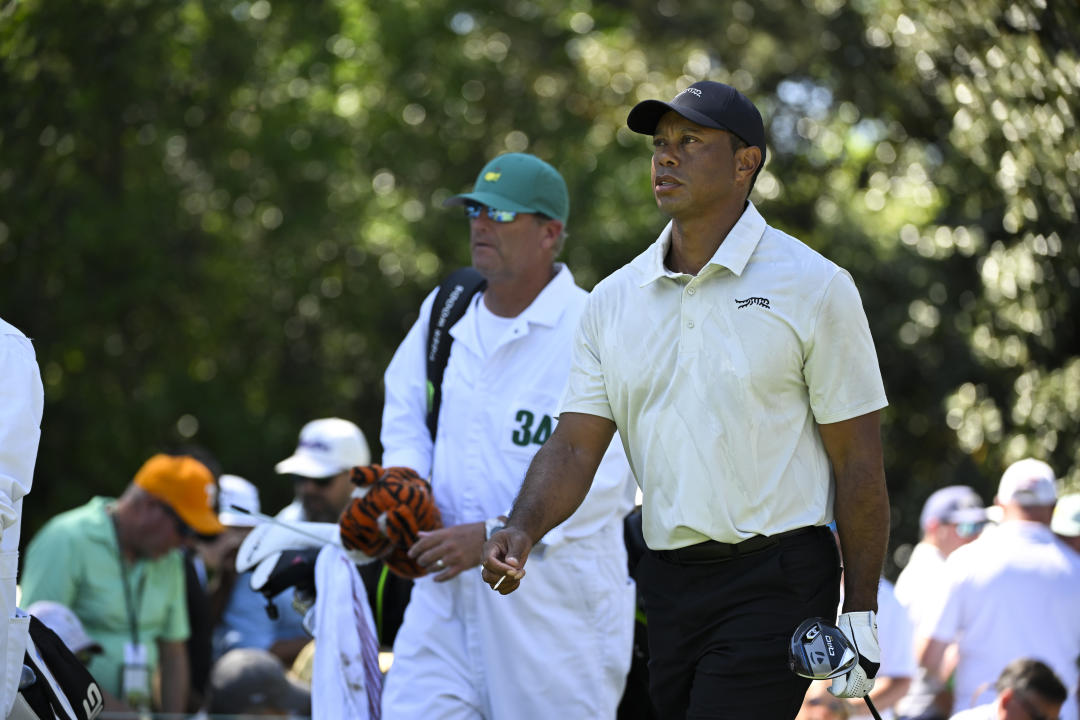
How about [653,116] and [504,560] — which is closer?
[504,560]

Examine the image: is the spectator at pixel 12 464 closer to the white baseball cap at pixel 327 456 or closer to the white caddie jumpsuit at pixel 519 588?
the white caddie jumpsuit at pixel 519 588

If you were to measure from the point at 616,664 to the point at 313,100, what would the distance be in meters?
17.7

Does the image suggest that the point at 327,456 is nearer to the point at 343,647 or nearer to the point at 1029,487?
the point at 343,647

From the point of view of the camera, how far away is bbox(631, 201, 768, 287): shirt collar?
418cm

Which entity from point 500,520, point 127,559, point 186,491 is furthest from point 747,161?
point 127,559

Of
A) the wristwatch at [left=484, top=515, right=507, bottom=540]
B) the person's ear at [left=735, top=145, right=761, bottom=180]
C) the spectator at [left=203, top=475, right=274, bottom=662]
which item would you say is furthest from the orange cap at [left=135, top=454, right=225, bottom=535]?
the person's ear at [left=735, top=145, right=761, bottom=180]

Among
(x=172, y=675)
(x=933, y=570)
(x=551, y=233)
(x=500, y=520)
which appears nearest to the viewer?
(x=500, y=520)

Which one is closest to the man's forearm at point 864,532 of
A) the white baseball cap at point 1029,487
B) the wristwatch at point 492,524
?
the wristwatch at point 492,524

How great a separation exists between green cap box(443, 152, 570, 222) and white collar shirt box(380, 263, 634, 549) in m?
0.31

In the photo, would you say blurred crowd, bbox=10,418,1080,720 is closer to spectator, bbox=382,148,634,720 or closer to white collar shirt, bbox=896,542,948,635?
white collar shirt, bbox=896,542,948,635

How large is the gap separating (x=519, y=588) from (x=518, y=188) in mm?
1503

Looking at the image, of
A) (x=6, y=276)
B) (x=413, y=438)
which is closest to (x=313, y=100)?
(x=6, y=276)

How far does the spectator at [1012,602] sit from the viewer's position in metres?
8.02

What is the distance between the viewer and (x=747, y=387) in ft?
13.3
